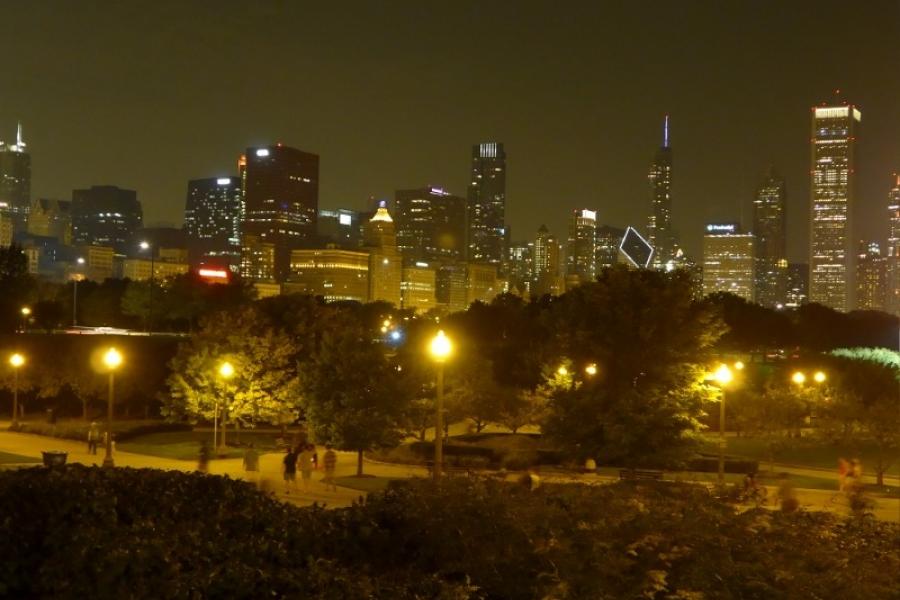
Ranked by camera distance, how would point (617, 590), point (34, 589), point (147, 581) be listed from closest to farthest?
point (147, 581) < point (34, 589) < point (617, 590)

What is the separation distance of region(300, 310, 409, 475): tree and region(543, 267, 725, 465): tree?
211 inches

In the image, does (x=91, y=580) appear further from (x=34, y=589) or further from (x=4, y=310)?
(x=4, y=310)

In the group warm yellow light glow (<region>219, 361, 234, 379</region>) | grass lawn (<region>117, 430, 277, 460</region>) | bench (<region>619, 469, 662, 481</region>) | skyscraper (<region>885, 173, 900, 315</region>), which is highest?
skyscraper (<region>885, 173, 900, 315</region>)

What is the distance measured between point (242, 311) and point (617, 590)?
38114mm

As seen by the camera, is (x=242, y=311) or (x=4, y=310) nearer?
(x=242, y=311)

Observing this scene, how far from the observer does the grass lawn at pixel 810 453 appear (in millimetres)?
37922

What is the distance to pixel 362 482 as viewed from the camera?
28.6 metres

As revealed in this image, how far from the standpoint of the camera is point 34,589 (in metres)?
8.20

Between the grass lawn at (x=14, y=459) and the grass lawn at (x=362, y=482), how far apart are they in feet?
35.5

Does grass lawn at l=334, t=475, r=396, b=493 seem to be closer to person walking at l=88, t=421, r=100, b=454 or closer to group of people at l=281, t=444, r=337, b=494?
group of people at l=281, t=444, r=337, b=494

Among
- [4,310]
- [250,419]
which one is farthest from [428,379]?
[4,310]

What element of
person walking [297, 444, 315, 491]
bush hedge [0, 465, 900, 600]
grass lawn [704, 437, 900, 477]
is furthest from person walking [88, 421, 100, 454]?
bush hedge [0, 465, 900, 600]

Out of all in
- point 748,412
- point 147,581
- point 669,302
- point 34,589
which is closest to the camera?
point 147,581

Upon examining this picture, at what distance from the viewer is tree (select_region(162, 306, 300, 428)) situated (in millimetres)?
40625
